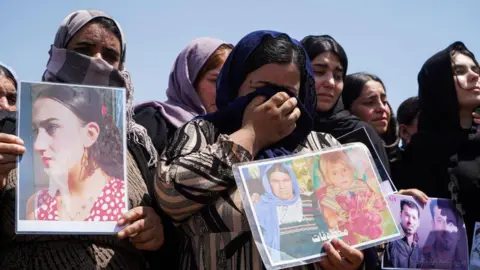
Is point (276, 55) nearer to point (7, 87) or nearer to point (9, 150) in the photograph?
point (9, 150)

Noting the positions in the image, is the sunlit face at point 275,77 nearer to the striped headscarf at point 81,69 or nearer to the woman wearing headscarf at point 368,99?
the striped headscarf at point 81,69

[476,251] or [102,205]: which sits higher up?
[102,205]

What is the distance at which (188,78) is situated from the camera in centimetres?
324

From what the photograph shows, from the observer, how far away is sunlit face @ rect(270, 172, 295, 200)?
1.81 metres

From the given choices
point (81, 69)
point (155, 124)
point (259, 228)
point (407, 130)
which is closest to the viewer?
point (259, 228)

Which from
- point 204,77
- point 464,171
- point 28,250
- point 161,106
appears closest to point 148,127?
point 161,106

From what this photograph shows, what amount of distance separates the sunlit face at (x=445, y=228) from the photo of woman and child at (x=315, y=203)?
2.15ft

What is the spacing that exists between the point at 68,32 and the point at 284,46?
97 centimetres

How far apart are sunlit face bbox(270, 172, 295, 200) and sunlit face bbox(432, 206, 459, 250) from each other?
95 centimetres

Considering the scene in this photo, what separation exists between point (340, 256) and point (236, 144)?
0.50m

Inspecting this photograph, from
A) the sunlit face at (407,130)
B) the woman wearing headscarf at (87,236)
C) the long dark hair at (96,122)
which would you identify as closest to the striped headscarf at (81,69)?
the woman wearing headscarf at (87,236)

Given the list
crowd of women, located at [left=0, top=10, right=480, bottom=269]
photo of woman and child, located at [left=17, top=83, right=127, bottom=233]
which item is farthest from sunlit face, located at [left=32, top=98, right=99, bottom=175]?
crowd of women, located at [left=0, top=10, right=480, bottom=269]

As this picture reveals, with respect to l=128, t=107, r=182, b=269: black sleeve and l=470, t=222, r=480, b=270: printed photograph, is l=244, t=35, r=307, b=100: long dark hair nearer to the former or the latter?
l=128, t=107, r=182, b=269: black sleeve

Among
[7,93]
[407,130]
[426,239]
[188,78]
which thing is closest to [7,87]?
[7,93]
